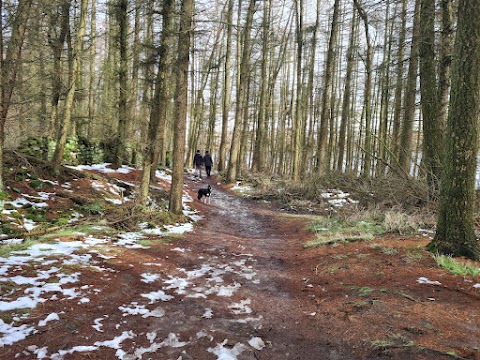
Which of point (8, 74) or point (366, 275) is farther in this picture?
point (8, 74)

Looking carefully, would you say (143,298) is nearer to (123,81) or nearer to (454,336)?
(454,336)

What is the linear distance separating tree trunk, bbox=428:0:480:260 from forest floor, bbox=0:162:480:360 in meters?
0.60

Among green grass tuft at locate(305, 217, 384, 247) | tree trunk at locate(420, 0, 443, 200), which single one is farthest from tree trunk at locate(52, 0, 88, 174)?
tree trunk at locate(420, 0, 443, 200)

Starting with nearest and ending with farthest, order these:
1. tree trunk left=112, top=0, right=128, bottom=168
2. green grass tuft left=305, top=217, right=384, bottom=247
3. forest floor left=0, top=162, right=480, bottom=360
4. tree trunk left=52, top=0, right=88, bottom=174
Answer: forest floor left=0, top=162, right=480, bottom=360 < green grass tuft left=305, top=217, right=384, bottom=247 < tree trunk left=52, top=0, right=88, bottom=174 < tree trunk left=112, top=0, right=128, bottom=168

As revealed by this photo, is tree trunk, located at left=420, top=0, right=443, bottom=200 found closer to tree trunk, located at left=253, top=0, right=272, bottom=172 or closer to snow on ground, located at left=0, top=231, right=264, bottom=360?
snow on ground, located at left=0, top=231, right=264, bottom=360

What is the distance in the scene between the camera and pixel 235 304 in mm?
3982

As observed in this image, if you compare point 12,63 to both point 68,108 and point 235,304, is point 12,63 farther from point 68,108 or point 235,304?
point 235,304

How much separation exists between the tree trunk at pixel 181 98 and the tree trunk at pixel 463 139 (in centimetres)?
599

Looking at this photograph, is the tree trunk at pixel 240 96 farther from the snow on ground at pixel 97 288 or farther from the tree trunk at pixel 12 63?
the snow on ground at pixel 97 288

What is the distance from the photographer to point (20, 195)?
7152 millimetres

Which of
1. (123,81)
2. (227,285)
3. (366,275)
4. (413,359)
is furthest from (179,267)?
(123,81)

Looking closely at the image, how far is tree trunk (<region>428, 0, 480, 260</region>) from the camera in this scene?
4547mm

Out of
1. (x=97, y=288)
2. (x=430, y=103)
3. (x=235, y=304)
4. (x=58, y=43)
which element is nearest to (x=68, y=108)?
(x=58, y=43)

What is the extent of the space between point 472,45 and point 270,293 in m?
4.77
